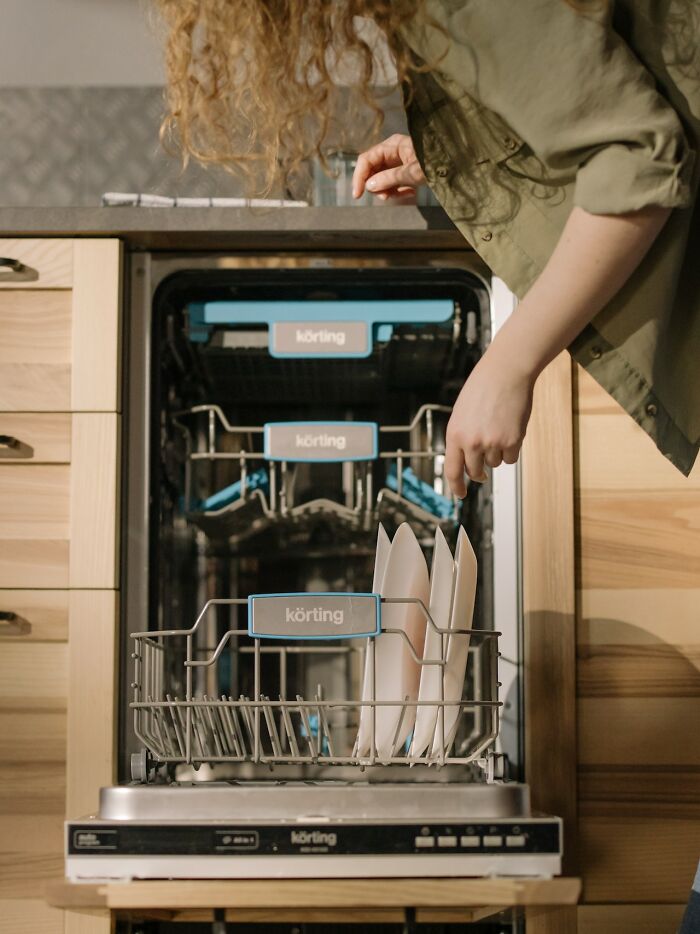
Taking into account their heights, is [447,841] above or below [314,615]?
below

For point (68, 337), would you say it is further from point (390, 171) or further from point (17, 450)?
point (390, 171)

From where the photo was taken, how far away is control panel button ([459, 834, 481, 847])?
106cm

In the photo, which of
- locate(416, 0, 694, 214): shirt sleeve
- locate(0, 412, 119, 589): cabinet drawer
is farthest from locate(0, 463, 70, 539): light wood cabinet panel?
locate(416, 0, 694, 214): shirt sleeve

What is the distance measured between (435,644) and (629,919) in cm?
42

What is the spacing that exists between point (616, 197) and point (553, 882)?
0.58 m

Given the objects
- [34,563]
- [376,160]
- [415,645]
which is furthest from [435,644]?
[376,160]

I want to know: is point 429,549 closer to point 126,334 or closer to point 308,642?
point 308,642

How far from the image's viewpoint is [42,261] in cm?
147

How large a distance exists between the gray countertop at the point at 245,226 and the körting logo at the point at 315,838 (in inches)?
28.9

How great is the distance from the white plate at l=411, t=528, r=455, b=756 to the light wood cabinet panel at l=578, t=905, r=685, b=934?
30 centimetres

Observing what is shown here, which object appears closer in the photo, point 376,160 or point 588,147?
point 588,147

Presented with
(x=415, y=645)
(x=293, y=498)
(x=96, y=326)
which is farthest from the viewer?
(x=293, y=498)

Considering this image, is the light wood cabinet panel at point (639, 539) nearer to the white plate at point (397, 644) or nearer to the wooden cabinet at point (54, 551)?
the white plate at point (397, 644)

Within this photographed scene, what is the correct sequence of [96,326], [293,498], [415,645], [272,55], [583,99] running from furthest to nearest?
[293,498]
[96,326]
[415,645]
[272,55]
[583,99]
